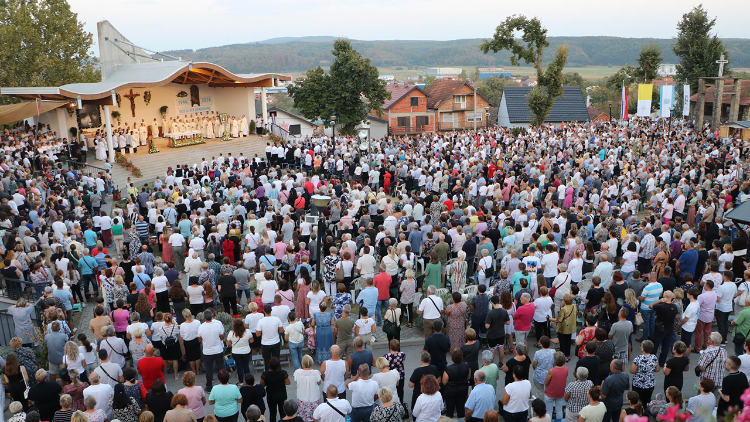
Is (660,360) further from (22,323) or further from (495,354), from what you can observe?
(22,323)

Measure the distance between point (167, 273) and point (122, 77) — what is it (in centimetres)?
2391

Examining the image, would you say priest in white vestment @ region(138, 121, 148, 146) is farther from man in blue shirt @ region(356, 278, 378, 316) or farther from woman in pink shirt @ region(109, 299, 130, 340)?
man in blue shirt @ region(356, 278, 378, 316)

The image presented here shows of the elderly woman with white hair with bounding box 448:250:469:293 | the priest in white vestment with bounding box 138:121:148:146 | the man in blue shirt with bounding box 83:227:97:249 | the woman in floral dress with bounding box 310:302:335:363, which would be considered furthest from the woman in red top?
the priest in white vestment with bounding box 138:121:148:146

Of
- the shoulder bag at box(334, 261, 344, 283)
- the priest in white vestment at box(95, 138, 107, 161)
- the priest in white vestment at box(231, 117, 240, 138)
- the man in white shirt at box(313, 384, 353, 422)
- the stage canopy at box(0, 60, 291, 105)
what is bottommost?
the man in white shirt at box(313, 384, 353, 422)

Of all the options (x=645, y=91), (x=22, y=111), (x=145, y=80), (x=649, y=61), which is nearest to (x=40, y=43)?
(x=145, y=80)

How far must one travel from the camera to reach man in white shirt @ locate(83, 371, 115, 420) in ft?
21.5

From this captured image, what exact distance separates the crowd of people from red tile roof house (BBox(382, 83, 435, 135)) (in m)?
37.3

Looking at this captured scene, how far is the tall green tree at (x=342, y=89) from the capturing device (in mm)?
39906

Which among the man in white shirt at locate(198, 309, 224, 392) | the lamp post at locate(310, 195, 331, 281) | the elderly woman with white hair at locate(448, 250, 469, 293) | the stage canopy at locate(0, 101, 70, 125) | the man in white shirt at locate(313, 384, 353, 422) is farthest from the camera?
the stage canopy at locate(0, 101, 70, 125)

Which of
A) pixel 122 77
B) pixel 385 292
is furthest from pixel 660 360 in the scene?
pixel 122 77

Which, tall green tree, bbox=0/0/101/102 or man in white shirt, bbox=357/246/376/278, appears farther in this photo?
tall green tree, bbox=0/0/101/102

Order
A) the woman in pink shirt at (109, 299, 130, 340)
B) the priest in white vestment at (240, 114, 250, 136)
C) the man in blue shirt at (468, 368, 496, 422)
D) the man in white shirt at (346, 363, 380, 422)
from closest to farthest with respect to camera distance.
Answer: the man in blue shirt at (468, 368, 496, 422) → the man in white shirt at (346, 363, 380, 422) → the woman in pink shirt at (109, 299, 130, 340) → the priest in white vestment at (240, 114, 250, 136)

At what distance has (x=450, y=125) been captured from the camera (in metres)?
58.2

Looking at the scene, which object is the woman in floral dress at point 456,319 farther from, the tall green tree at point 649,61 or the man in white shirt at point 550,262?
the tall green tree at point 649,61
